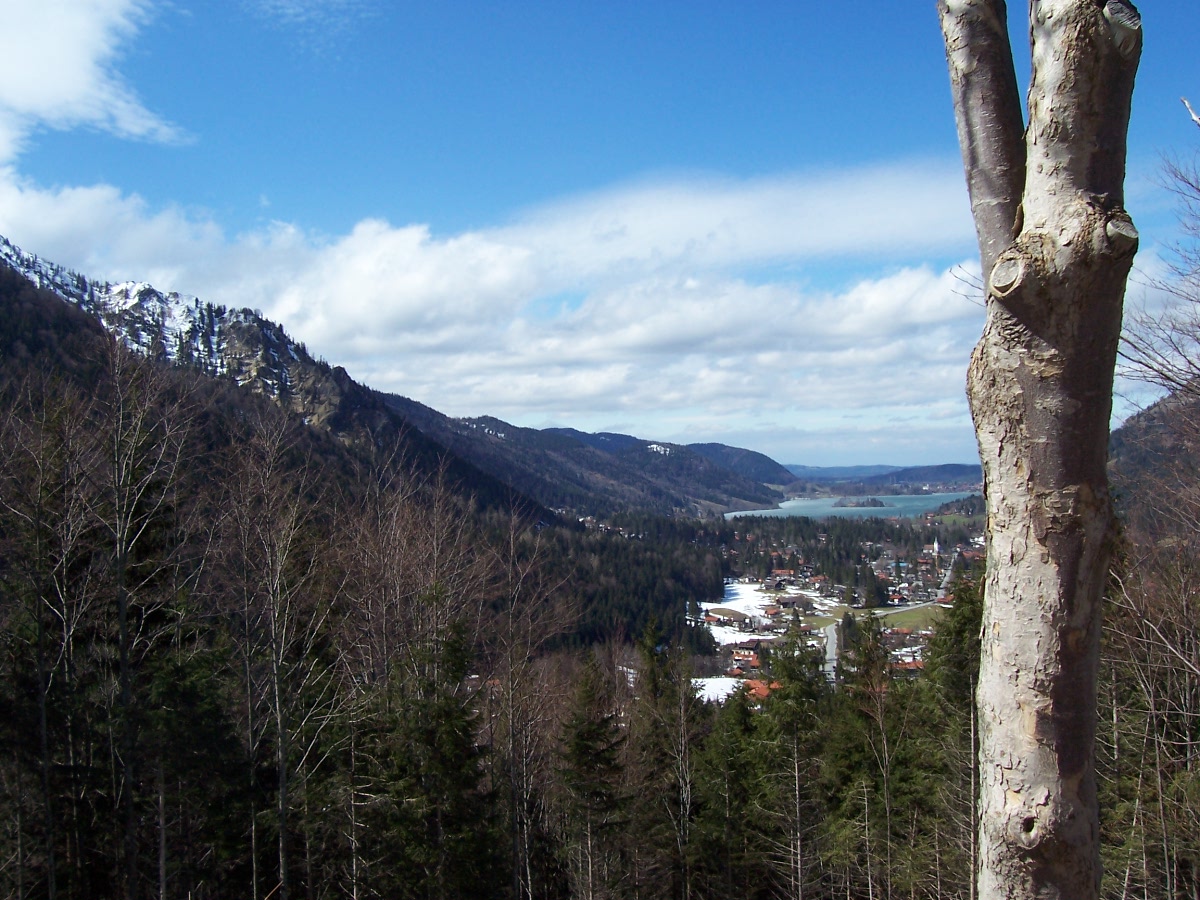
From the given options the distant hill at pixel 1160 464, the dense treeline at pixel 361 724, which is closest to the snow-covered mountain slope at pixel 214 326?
the dense treeline at pixel 361 724

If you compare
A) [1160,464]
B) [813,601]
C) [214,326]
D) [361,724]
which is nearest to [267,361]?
[214,326]

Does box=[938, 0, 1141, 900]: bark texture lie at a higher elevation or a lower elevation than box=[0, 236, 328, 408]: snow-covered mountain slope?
lower

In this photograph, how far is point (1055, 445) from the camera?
6.24ft

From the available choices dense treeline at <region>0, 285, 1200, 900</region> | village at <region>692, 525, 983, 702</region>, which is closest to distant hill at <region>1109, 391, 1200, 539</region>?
dense treeline at <region>0, 285, 1200, 900</region>

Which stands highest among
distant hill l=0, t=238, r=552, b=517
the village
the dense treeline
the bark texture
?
distant hill l=0, t=238, r=552, b=517

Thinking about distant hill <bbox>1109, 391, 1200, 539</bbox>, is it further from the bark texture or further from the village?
the village

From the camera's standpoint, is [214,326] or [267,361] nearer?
[267,361]

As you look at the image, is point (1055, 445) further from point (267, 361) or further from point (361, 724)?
point (267, 361)

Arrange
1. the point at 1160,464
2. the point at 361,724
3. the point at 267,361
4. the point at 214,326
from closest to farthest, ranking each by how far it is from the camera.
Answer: the point at 1160,464, the point at 361,724, the point at 267,361, the point at 214,326

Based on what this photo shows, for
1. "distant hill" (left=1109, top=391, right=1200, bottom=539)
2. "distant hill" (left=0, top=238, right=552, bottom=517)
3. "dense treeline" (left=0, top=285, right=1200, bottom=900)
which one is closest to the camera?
"distant hill" (left=1109, top=391, right=1200, bottom=539)

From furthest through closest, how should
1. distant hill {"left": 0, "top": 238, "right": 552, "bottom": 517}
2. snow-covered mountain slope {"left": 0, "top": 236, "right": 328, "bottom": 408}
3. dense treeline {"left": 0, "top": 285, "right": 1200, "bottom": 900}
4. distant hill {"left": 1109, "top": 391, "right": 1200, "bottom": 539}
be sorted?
snow-covered mountain slope {"left": 0, "top": 236, "right": 328, "bottom": 408}, distant hill {"left": 0, "top": 238, "right": 552, "bottom": 517}, dense treeline {"left": 0, "top": 285, "right": 1200, "bottom": 900}, distant hill {"left": 1109, "top": 391, "right": 1200, "bottom": 539}

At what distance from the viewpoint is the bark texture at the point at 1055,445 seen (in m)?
1.85

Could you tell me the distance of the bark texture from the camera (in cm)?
185

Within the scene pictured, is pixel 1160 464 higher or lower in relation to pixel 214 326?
lower
